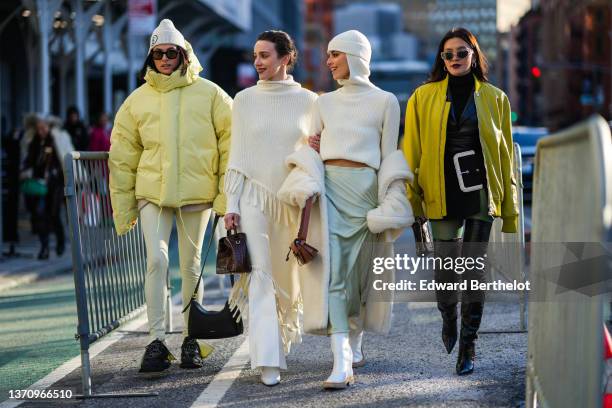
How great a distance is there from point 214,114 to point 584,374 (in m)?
3.89

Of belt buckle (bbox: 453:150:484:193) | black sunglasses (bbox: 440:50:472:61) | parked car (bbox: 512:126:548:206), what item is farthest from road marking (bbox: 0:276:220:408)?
parked car (bbox: 512:126:548:206)

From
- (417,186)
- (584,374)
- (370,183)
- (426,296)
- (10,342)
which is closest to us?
(584,374)

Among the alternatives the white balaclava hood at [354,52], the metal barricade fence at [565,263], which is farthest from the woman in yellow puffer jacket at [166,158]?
the metal barricade fence at [565,263]

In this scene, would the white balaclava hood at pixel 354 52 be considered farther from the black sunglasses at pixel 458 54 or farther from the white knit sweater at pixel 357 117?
the black sunglasses at pixel 458 54

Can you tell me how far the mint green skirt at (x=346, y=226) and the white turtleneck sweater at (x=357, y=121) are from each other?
0.31 feet

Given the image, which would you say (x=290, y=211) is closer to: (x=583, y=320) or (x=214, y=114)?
(x=214, y=114)

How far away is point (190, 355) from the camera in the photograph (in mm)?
7164

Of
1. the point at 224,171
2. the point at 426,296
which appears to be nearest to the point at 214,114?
the point at 224,171

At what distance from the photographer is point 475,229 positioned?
22.5ft

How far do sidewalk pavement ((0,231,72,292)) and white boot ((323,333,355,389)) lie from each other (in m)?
6.47

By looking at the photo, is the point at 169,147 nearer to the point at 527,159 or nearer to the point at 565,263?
the point at 565,263

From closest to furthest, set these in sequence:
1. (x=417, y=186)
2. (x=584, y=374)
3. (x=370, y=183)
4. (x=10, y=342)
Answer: (x=584, y=374)
(x=370, y=183)
(x=417, y=186)
(x=10, y=342)

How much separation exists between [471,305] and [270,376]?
1191 millimetres

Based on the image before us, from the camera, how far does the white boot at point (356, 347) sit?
22.4 ft
